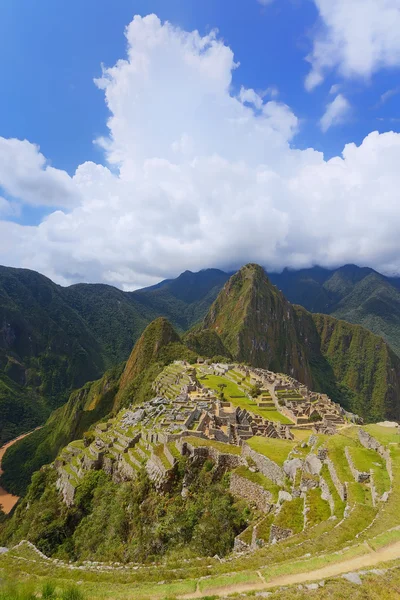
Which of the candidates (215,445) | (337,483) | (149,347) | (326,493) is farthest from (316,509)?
(149,347)

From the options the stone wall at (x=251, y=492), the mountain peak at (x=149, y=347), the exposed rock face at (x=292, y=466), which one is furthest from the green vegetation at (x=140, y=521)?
the mountain peak at (x=149, y=347)

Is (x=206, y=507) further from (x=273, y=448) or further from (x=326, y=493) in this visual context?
(x=326, y=493)

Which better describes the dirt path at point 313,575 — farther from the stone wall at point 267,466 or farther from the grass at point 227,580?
the stone wall at point 267,466

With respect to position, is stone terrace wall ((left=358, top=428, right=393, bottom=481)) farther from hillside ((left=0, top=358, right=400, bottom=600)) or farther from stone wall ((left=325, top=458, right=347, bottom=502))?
stone wall ((left=325, top=458, right=347, bottom=502))

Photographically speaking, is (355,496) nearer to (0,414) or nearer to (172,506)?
(172,506)

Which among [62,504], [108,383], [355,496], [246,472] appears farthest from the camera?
[108,383]

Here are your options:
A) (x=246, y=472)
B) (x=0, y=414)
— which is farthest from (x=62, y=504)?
(x=0, y=414)
